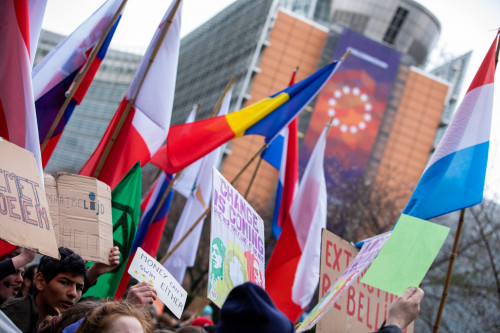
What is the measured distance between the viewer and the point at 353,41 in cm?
6044

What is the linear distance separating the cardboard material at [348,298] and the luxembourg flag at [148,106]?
2.31 metres

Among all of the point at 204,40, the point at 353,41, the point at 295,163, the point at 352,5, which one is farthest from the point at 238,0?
the point at 295,163

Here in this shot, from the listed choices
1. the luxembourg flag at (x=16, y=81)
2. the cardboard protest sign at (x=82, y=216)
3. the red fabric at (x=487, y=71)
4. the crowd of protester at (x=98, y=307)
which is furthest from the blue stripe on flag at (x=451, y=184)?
the luxembourg flag at (x=16, y=81)

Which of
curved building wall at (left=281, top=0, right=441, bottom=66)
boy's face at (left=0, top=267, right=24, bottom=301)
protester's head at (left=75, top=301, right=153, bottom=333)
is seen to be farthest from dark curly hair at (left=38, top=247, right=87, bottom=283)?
curved building wall at (left=281, top=0, right=441, bottom=66)

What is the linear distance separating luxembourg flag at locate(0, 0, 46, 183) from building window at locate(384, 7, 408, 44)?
70.7 m

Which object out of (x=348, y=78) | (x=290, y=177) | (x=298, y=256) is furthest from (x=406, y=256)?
(x=348, y=78)

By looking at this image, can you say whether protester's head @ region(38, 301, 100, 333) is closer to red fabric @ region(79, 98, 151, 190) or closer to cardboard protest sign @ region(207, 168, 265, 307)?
cardboard protest sign @ region(207, 168, 265, 307)

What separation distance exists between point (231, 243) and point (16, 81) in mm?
1603

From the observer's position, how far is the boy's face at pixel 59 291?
3.72 meters

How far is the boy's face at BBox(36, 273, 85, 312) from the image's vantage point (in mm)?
3717

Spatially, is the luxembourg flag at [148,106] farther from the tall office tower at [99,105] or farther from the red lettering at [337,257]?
the tall office tower at [99,105]

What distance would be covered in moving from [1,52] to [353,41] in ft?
191

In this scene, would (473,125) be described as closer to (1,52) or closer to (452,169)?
(452,169)

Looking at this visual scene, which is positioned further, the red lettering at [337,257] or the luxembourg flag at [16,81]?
the red lettering at [337,257]
